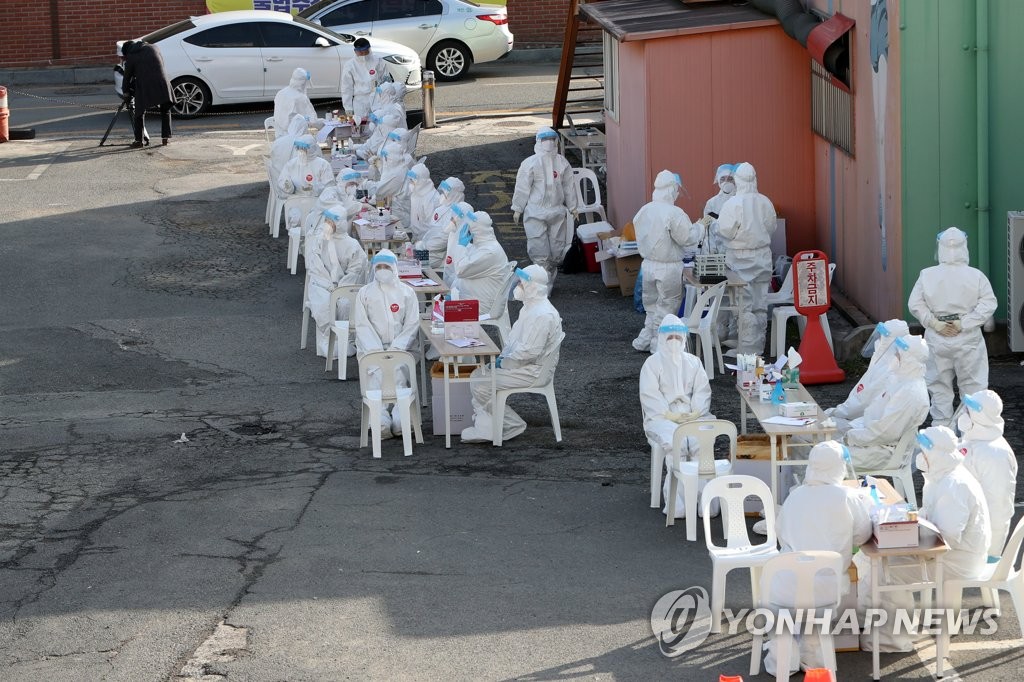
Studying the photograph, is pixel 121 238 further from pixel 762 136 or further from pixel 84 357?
pixel 762 136

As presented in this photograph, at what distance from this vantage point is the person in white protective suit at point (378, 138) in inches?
796

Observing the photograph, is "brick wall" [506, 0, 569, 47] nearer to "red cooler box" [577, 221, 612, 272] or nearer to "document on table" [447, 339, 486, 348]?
"red cooler box" [577, 221, 612, 272]

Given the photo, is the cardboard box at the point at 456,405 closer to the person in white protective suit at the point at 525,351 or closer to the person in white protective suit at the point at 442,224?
the person in white protective suit at the point at 525,351

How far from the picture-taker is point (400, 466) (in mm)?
11477

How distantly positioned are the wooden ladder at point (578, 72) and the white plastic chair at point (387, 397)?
31.6 feet

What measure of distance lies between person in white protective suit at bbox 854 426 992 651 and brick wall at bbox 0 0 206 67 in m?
25.3

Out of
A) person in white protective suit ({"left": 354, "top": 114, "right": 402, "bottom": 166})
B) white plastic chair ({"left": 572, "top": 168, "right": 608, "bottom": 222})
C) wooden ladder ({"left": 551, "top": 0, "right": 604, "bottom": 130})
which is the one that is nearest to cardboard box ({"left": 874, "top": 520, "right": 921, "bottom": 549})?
white plastic chair ({"left": 572, "top": 168, "right": 608, "bottom": 222})

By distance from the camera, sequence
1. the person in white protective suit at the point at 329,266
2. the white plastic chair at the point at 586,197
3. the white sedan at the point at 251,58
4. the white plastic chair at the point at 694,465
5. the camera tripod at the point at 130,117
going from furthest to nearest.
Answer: the white sedan at the point at 251,58 → the camera tripod at the point at 130,117 → the white plastic chair at the point at 586,197 → the person in white protective suit at the point at 329,266 → the white plastic chair at the point at 694,465

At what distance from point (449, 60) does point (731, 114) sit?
13.1 m

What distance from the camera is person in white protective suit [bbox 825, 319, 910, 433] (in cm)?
1002

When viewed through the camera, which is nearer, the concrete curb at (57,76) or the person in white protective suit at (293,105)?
the person in white protective suit at (293,105)

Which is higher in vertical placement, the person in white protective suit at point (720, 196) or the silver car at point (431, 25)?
the silver car at point (431, 25)

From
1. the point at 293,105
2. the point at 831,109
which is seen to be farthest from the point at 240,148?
the point at 831,109

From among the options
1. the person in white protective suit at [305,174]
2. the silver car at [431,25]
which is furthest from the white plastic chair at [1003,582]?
the silver car at [431,25]
